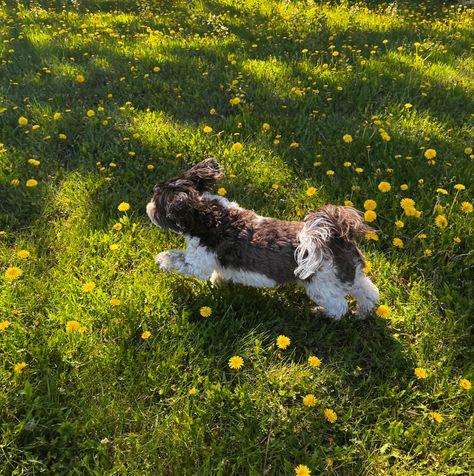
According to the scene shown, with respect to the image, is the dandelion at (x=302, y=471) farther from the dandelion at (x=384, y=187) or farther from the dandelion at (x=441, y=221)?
the dandelion at (x=384, y=187)

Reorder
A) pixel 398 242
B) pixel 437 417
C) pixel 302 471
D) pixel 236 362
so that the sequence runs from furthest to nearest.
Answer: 1. pixel 398 242
2. pixel 236 362
3. pixel 437 417
4. pixel 302 471

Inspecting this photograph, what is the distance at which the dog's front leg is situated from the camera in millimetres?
3002

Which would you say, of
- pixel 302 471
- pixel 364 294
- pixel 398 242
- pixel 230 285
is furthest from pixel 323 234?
pixel 302 471

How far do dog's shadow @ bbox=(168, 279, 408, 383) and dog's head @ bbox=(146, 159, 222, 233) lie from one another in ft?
1.85

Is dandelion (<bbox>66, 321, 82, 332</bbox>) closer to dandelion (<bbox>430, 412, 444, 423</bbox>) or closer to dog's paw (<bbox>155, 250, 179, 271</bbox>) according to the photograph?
dog's paw (<bbox>155, 250, 179, 271</bbox>)

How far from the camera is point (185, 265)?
3021 millimetres

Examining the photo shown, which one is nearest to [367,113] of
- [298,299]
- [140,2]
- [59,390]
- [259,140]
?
[259,140]

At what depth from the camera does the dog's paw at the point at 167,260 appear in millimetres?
3094

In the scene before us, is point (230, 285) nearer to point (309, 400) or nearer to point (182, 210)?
point (182, 210)

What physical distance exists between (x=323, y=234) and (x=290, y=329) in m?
0.79

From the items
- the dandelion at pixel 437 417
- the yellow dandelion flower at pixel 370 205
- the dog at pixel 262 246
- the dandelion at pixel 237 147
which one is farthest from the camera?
the dandelion at pixel 237 147

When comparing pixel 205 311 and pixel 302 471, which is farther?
pixel 205 311

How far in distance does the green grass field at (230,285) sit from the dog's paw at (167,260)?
0.13 m

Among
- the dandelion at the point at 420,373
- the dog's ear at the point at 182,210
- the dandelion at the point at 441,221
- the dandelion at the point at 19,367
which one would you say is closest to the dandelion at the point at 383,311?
the dandelion at the point at 420,373
